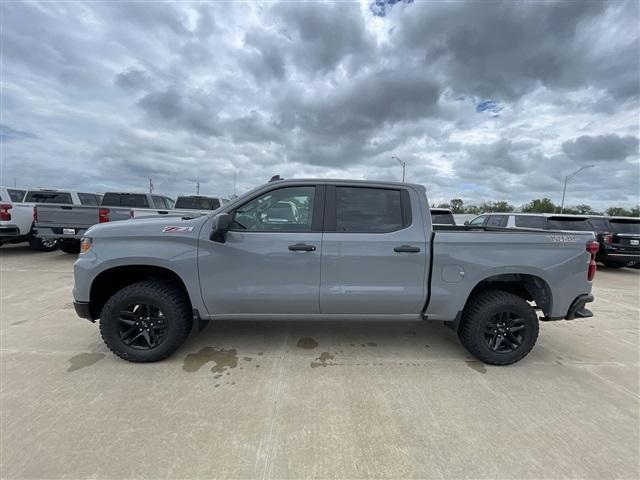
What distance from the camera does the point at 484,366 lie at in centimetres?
315

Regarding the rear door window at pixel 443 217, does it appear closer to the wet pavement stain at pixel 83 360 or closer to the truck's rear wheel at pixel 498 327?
the truck's rear wheel at pixel 498 327

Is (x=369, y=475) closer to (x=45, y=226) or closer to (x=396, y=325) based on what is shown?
(x=396, y=325)

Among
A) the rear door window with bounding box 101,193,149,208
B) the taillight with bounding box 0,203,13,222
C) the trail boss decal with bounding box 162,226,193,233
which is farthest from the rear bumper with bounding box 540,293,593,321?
the rear door window with bounding box 101,193,149,208

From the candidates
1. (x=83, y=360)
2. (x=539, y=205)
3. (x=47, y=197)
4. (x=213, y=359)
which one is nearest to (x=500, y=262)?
(x=213, y=359)

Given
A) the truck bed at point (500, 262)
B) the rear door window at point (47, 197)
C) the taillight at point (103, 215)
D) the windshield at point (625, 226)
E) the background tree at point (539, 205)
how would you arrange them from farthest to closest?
the background tree at point (539, 205)
the rear door window at point (47, 197)
the windshield at point (625, 226)
the taillight at point (103, 215)
the truck bed at point (500, 262)

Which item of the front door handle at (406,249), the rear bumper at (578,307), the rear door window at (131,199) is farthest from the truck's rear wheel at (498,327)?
the rear door window at (131,199)

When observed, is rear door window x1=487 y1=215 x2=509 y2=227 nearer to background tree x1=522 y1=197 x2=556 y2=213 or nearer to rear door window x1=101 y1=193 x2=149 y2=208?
rear door window x1=101 y1=193 x2=149 y2=208

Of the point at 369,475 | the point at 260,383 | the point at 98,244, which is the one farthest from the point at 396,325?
the point at 98,244

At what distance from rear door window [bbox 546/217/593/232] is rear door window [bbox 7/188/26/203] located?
1657 cm

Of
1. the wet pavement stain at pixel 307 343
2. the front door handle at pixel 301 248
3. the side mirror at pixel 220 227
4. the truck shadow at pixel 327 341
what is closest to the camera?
the side mirror at pixel 220 227

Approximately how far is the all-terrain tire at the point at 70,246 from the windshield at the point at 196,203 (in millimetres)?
3088

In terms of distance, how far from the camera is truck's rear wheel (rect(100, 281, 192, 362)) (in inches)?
116

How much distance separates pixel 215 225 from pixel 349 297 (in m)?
1.44

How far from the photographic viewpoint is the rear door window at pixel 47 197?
9.83 metres
